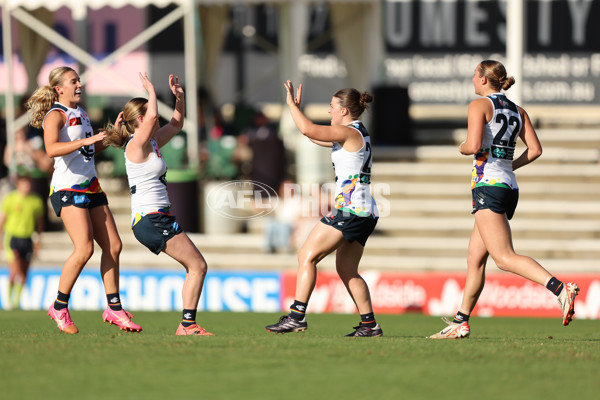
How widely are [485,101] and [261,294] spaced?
7136 mm

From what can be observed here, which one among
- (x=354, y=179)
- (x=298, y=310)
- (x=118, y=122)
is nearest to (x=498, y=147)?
(x=354, y=179)

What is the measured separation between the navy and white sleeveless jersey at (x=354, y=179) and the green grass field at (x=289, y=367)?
93 centimetres

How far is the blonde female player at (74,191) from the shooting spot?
7383 millimetres

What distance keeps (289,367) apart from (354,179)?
5.96 ft

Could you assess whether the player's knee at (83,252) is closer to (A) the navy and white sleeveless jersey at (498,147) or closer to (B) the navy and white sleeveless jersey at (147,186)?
(B) the navy and white sleeveless jersey at (147,186)

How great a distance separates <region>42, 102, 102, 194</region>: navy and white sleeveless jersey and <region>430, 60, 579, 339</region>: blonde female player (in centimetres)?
264

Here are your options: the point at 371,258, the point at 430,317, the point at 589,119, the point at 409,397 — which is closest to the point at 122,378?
the point at 409,397

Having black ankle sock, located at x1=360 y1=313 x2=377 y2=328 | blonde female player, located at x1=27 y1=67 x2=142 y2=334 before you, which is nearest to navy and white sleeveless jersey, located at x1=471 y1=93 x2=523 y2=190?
black ankle sock, located at x1=360 y1=313 x2=377 y2=328

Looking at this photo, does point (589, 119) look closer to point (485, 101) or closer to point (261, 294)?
point (261, 294)

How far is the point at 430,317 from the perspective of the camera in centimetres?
1266

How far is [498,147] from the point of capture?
727cm

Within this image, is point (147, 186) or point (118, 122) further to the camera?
point (118, 122)

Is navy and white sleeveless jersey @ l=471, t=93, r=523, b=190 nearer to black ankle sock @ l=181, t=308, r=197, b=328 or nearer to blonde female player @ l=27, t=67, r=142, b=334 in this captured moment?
black ankle sock @ l=181, t=308, r=197, b=328

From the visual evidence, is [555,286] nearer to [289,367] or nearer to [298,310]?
[298,310]
